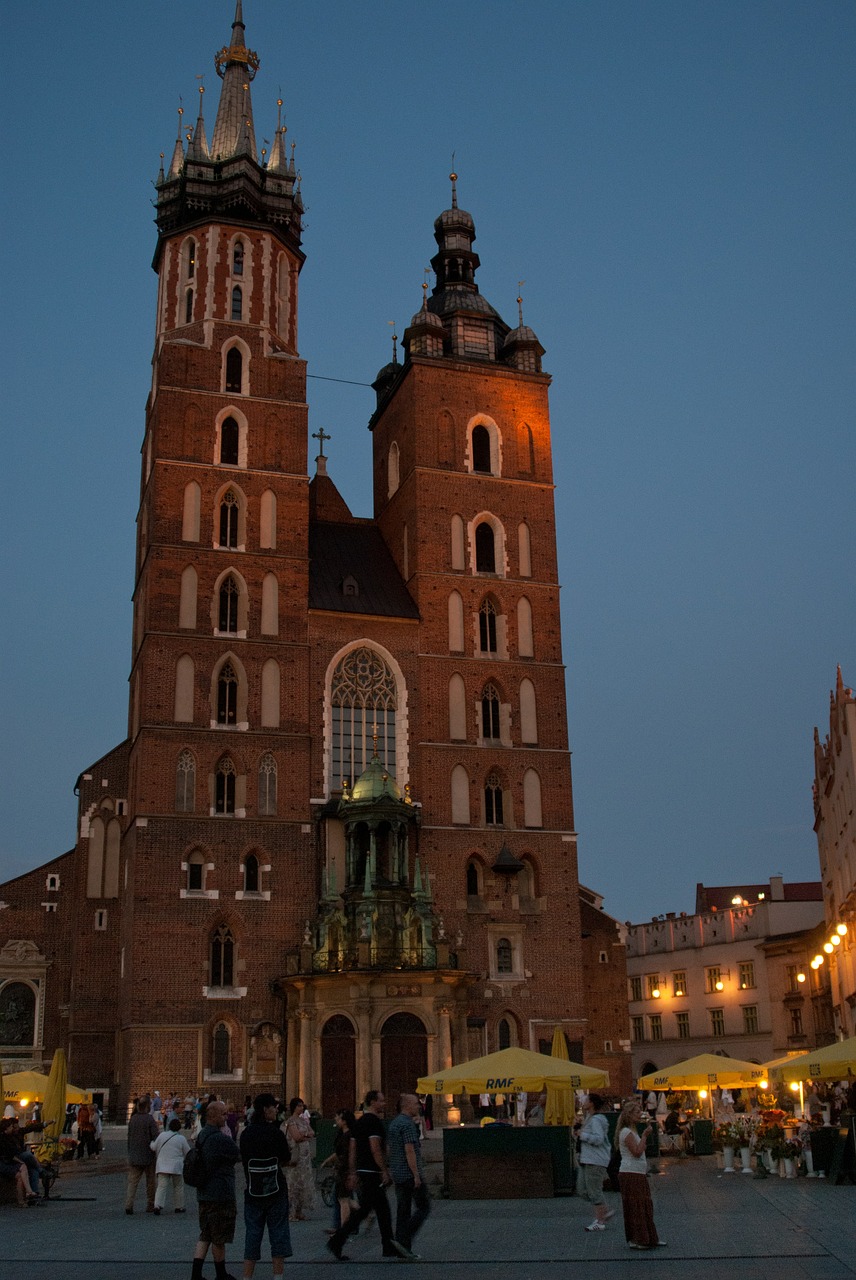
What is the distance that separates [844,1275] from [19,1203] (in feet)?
43.8

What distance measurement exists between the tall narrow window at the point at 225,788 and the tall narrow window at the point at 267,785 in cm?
85

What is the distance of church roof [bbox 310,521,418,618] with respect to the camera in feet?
154

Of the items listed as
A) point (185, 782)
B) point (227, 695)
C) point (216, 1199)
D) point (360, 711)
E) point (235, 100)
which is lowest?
point (216, 1199)

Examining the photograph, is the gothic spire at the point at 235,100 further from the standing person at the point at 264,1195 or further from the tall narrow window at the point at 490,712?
the standing person at the point at 264,1195

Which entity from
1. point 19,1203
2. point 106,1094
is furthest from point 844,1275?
point 106,1094

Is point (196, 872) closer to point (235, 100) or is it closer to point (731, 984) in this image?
point (235, 100)

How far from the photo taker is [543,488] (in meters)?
50.4

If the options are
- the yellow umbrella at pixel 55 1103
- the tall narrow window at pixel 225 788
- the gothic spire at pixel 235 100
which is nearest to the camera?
the yellow umbrella at pixel 55 1103

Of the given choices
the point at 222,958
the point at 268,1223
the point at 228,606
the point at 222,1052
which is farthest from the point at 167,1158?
the point at 228,606

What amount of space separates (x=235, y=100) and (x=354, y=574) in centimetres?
2045

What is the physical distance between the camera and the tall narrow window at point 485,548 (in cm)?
4925

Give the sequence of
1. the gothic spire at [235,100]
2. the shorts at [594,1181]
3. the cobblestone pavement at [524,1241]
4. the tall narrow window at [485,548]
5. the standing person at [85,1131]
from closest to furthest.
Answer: the cobblestone pavement at [524,1241], the shorts at [594,1181], the standing person at [85,1131], the tall narrow window at [485,548], the gothic spire at [235,100]

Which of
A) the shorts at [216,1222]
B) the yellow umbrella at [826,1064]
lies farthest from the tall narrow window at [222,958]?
the shorts at [216,1222]

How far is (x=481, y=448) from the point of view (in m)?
50.8
